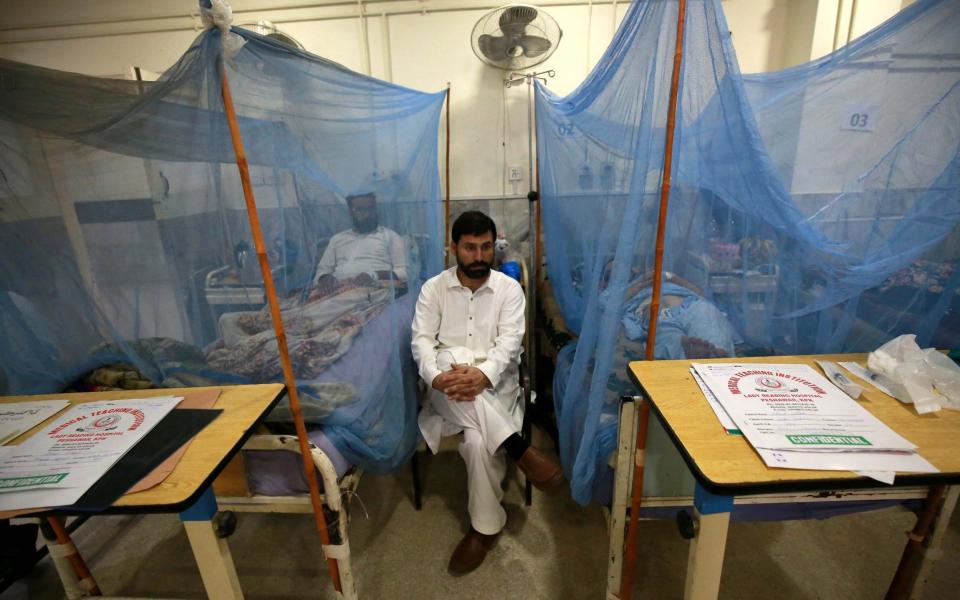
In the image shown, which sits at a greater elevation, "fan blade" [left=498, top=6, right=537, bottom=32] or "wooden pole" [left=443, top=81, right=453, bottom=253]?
"fan blade" [left=498, top=6, right=537, bottom=32]

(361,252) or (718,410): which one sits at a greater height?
(361,252)

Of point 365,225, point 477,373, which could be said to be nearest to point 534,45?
point 365,225

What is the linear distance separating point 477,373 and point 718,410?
3.00 ft

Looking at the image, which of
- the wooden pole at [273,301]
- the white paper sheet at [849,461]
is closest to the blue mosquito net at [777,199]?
the white paper sheet at [849,461]

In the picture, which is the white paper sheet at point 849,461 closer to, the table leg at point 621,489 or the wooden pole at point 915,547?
the table leg at point 621,489

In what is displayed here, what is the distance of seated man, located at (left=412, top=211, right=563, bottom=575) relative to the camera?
5.22 feet

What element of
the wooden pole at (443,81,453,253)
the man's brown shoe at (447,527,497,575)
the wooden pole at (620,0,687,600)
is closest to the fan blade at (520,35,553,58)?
the wooden pole at (443,81,453,253)

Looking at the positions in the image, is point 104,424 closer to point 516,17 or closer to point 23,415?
point 23,415

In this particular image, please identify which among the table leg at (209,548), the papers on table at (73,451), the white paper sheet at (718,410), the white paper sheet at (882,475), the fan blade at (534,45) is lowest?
the table leg at (209,548)

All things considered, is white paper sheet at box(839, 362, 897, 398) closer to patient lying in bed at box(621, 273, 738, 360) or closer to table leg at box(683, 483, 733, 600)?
patient lying in bed at box(621, 273, 738, 360)

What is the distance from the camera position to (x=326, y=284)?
57.9 inches

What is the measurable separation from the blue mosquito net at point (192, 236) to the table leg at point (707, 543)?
3.15 feet

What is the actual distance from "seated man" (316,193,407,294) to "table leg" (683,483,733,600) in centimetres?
127

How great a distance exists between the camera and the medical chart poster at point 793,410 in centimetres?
80
